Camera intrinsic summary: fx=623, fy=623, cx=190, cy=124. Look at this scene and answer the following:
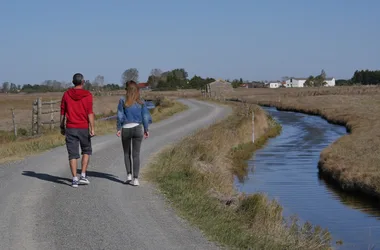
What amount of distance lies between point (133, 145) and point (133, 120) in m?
0.51

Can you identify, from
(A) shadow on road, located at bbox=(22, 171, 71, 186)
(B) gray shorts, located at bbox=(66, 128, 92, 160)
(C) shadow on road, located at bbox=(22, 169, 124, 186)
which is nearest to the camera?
(B) gray shorts, located at bbox=(66, 128, 92, 160)

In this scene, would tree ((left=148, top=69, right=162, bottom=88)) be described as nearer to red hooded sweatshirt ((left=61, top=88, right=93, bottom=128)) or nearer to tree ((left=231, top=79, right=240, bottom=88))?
tree ((left=231, top=79, right=240, bottom=88))

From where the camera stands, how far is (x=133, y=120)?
11.4m

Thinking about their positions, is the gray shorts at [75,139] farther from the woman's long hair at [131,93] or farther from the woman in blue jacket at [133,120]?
the woman's long hair at [131,93]

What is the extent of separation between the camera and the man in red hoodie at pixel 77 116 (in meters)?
10.9

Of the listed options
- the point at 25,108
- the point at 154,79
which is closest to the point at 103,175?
the point at 25,108

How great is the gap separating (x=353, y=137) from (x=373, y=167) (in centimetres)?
1165

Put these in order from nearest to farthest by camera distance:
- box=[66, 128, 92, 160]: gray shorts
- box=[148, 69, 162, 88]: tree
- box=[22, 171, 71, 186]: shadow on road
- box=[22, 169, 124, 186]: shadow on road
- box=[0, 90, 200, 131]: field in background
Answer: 1. box=[66, 128, 92, 160]: gray shorts
2. box=[22, 171, 71, 186]: shadow on road
3. box=[22, 169, 124, 186]: shadow on road
4. box=[0, 90, 200, 131]: field in background
5. box=[148, 69, 162, 88]: tree

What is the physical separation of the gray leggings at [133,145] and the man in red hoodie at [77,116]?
2.22ft

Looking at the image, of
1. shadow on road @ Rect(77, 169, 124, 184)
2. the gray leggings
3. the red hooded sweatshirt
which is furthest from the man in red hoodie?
shadow on road @ Rect(77, 169, 124, 184)

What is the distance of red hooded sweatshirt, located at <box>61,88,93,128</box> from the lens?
10.9 m

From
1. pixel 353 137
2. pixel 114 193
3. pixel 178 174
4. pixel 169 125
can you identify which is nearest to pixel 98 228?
pixel 114 193

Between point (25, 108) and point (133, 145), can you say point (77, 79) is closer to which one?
point (133, 145)

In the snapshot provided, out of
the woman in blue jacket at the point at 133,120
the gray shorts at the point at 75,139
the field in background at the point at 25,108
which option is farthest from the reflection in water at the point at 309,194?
the field in background at the point at 25,108
